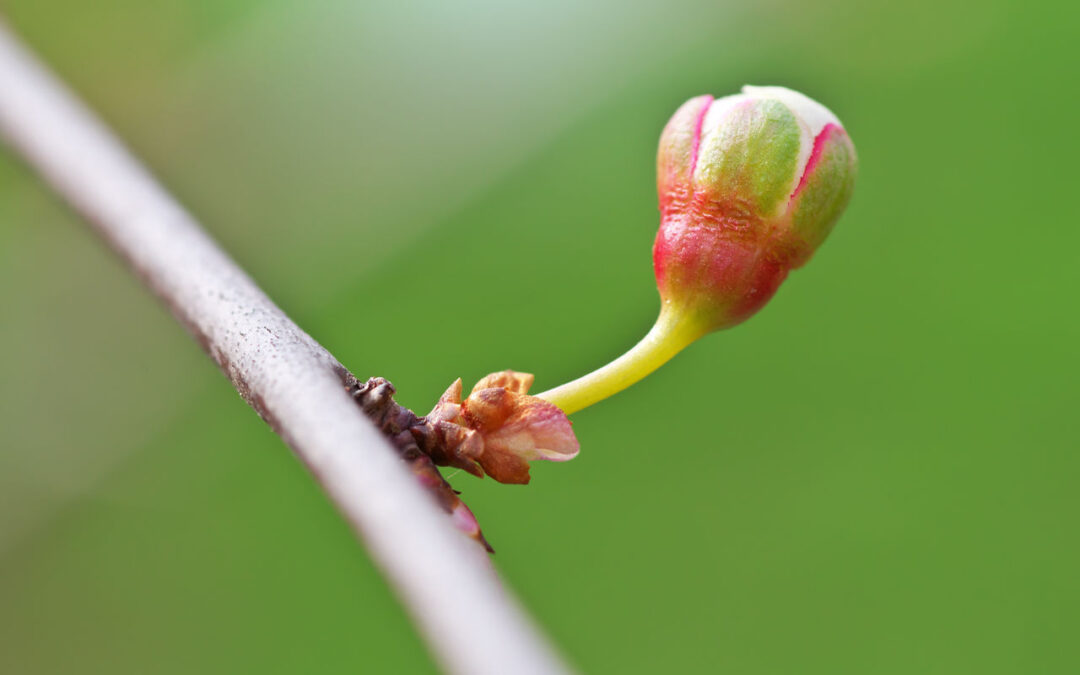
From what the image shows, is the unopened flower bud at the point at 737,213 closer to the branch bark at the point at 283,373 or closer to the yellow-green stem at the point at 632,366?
the yellow-green stem at the point at 632,366

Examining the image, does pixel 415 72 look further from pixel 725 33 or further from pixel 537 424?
pixel 537 424

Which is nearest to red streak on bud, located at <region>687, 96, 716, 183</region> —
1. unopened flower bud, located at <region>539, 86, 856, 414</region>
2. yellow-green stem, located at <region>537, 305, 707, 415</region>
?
unopened flower bud, located at <region>539, 86, 856, 414</region>

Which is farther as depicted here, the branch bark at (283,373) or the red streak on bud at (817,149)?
the red streak on bud at (817,149)

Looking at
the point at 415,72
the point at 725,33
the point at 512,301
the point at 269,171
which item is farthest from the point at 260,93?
the point at 725,33

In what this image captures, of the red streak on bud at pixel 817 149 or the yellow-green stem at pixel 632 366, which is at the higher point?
the red streak on bud at pixel 817 149

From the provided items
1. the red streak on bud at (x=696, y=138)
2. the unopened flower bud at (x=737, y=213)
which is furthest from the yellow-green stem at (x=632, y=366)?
Answer: the red streak on bud at (x=696, y=138)
